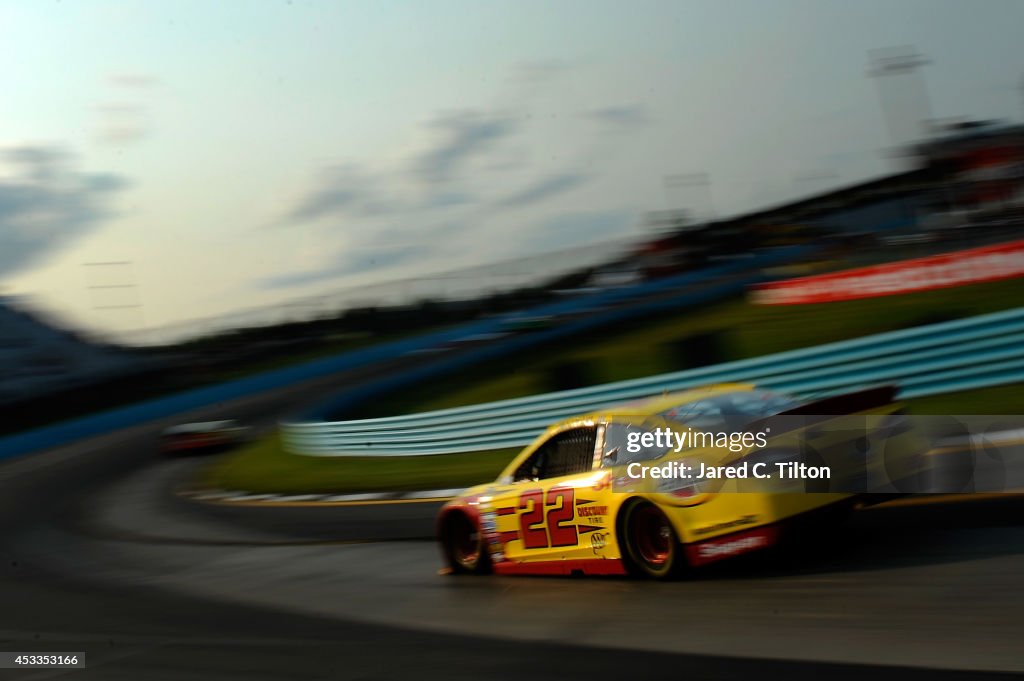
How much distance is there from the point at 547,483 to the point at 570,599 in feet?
2.80

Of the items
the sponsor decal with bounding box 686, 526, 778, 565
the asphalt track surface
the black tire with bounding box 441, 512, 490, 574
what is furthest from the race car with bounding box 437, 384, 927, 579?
the black tire with bounding box 441, 512, 490, 574

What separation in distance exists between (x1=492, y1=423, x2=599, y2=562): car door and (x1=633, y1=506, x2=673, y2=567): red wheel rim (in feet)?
1.33

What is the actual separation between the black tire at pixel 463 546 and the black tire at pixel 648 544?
5.19 ft

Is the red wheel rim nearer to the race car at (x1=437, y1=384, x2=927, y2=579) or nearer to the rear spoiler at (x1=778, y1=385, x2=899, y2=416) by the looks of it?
the race car at (x1=437, y1=384, x2=927, y2=579)

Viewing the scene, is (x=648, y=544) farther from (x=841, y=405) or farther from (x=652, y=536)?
(x=841, y=405)

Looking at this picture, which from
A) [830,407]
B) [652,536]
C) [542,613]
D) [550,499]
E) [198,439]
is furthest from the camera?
[198,439]

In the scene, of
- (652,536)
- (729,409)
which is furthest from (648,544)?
(729,409)

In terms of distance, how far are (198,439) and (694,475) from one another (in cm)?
2514

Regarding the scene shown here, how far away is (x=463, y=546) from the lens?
325 inches

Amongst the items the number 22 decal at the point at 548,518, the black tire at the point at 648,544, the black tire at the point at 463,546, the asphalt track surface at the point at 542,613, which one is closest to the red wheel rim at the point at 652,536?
the black tire at the point at 648,544

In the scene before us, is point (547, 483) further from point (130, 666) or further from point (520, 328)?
point (520, 328)

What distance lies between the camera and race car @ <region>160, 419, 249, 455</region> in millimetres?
29375

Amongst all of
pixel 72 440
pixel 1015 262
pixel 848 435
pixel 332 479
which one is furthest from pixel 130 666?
pixel 72 440

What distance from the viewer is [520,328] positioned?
33.8 m
